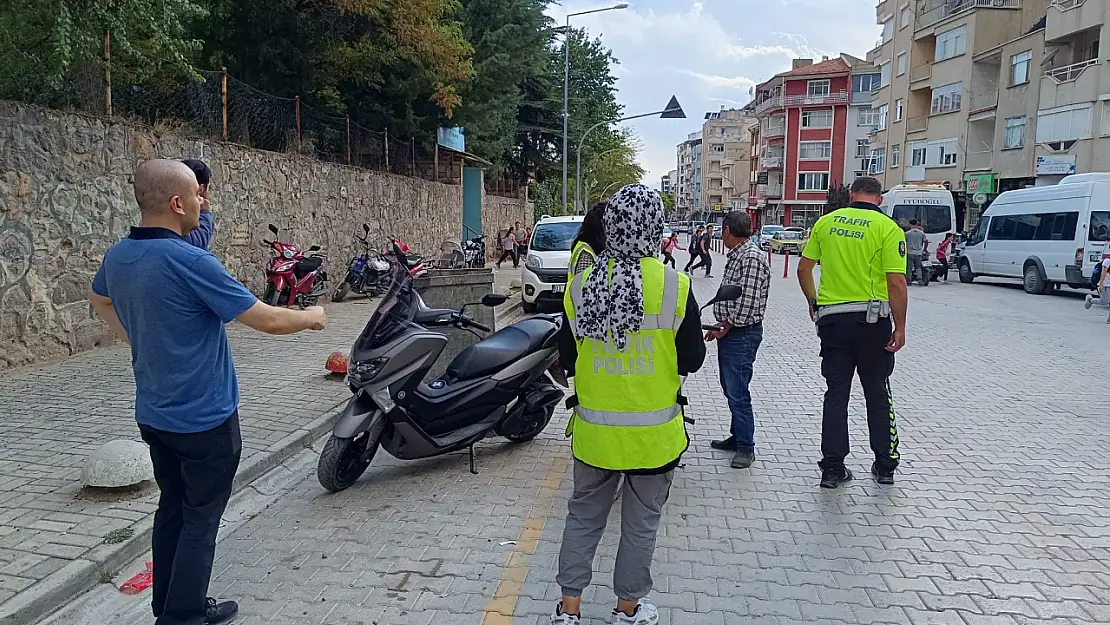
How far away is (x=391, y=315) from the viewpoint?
491 cm

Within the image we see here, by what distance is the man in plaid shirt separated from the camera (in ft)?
17.8

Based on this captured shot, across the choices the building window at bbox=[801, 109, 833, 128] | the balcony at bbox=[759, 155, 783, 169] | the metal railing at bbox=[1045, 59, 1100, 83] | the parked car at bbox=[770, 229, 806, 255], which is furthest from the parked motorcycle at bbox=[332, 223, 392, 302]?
the balcony at bbox=[759, 155, 783, 169]

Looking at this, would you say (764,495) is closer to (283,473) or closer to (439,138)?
(283,473)

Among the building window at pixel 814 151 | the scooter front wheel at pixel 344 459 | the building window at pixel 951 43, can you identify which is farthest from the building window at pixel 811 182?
the scooter front wheel at pixel 344 459

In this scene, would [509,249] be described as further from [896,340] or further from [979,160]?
[979,160]

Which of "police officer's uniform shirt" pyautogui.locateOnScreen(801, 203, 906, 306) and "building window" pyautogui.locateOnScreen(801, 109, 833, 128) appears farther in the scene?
"building window" pyautogui.locateOnScreen(801, 109, 833, 128)

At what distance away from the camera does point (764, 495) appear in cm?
509

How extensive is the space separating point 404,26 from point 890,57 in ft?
135

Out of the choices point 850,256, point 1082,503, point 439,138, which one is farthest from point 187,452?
point 439,138

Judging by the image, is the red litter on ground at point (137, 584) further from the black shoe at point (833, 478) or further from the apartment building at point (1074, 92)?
the apartment building at point (1074, 92)

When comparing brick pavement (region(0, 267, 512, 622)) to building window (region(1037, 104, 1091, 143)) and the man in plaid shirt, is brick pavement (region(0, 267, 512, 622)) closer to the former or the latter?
the man in plaid shirt

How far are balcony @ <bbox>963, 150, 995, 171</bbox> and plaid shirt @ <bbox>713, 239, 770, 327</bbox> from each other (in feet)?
119

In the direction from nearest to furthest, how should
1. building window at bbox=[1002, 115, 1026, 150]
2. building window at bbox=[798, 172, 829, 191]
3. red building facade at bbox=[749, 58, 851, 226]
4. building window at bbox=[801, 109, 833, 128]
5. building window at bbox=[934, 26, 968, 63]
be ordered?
building window at bbox=[1002, 115, 1026, 150]
building window at bbox=[934, 26, 968, 63]
red building facade at bbox=[749, 58, 851, 226]
building window at bbox=[801, 109, 833, 128]
building window at bbox=[798, 172, 829, 191]

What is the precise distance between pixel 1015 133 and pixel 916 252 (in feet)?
59.3
